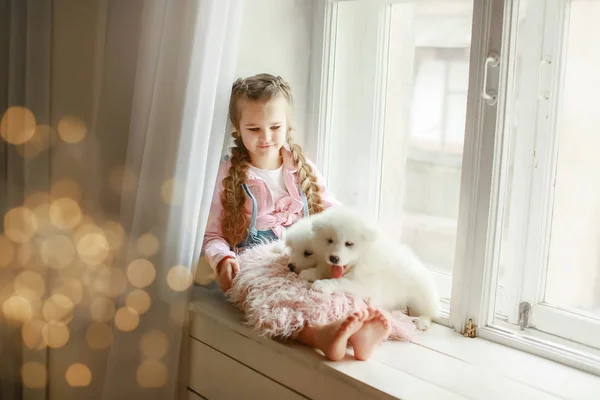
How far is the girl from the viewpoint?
1535 millimetres

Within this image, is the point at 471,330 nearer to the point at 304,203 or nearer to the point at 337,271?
the point at 337,271

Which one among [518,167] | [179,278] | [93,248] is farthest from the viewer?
[93,248]

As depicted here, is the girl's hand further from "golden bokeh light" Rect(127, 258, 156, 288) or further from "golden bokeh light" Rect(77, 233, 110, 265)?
"golden bokeh light" Rect(77, 233, 110, 265)

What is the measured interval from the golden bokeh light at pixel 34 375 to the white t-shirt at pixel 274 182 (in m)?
0.93

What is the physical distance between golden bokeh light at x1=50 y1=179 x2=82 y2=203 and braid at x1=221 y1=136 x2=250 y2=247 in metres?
0.50

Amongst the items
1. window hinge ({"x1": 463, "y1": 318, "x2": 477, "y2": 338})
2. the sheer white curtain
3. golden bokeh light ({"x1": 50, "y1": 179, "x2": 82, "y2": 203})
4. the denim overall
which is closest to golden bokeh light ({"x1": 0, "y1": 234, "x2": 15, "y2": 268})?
the sheer white curtain

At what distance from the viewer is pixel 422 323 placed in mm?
1400

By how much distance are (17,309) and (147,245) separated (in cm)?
65

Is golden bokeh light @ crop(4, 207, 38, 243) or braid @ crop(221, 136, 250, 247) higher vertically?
braid @ crop(221, 136, 250, 247)

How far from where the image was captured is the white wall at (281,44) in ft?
5.53

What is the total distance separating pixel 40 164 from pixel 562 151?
1.45 metres

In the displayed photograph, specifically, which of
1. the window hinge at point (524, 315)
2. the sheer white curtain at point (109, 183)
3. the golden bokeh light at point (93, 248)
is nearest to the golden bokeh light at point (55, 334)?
the sheer white curtain at point (109, 183)

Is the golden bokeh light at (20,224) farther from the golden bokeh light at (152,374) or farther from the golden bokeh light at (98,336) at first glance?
the golden bokeh light at (152,374)

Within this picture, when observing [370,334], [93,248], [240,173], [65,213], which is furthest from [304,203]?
[65,213]
